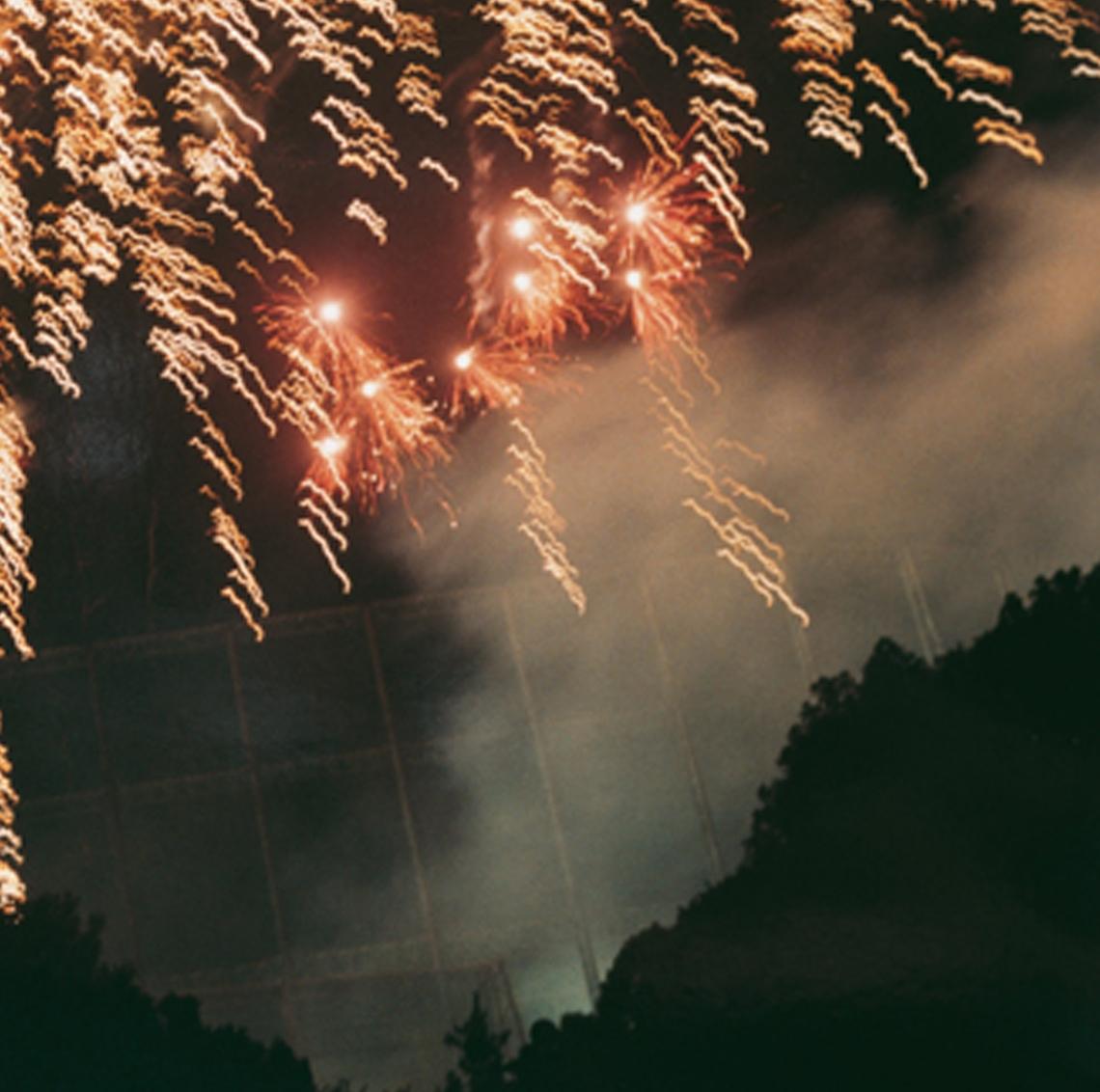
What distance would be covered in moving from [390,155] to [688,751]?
11.4ft

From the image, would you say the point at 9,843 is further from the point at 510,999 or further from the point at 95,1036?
the point at 510,999

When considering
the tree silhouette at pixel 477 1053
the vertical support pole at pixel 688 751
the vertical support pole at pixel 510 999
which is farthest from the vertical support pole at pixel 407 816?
the vertical support pole at pixel 688 751

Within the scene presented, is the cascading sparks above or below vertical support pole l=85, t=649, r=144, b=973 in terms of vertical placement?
above

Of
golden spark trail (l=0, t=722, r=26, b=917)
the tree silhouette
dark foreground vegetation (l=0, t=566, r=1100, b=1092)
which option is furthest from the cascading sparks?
the tree silhouette

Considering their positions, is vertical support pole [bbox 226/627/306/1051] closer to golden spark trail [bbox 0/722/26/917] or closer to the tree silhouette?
the tree silhouette

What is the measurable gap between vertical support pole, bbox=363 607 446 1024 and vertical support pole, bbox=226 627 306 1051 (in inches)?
29.5

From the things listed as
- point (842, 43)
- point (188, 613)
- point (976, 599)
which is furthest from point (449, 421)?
point (976, 599)

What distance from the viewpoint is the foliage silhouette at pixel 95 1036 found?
4039 millimetres

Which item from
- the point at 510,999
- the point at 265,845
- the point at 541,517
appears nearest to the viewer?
the point at 510,999

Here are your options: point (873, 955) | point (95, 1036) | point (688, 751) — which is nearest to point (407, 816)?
point (688, 751)

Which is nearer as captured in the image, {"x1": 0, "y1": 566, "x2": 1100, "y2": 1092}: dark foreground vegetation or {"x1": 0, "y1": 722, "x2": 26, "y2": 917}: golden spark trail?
{"x1": 0, "y1": 566, "x2": 1100, "y2": 1092}: dark foreground vegetation

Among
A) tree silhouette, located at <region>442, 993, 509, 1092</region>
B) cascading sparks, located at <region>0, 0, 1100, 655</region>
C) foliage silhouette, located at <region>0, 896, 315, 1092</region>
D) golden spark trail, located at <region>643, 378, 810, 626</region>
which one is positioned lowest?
tree silhouette, located at <region>442, 993, 509, 1092</region>

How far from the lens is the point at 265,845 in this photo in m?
5.82

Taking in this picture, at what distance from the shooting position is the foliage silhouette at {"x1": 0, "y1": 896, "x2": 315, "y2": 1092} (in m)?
4.04
